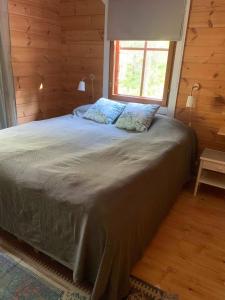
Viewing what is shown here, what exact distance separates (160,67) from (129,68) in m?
0.43

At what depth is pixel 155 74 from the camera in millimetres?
3027

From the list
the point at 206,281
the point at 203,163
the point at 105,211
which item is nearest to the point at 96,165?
the point at 105,211

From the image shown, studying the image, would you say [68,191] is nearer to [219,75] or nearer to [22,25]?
[219,75]

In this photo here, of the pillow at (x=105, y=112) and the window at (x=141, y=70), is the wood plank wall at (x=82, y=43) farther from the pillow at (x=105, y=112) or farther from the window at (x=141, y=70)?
the pillow at (x=105, y=112)

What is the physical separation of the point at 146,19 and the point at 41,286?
2.86 metres

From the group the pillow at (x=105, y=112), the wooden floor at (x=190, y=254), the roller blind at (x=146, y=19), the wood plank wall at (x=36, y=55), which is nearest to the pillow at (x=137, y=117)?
the pillow at (x=105, y=112)

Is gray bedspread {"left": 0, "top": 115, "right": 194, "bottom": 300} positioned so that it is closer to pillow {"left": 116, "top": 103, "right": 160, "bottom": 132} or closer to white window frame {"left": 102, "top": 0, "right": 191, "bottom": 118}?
pillow {"left": 116, "top": 103, "right": 160, "bottom": 132}

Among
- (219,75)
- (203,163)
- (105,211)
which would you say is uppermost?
(219,75)

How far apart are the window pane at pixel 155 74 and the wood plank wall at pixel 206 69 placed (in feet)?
0.88

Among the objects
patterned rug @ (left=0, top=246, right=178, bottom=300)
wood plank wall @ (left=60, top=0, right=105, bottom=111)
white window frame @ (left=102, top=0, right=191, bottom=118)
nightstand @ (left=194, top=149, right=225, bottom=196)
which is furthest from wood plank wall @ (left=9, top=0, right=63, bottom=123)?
nightstand @ (left=194, top=149, right=225, bottom=196)

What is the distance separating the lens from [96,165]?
1.75 meters

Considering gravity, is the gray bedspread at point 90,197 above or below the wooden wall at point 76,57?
below

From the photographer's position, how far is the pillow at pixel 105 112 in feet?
9.64

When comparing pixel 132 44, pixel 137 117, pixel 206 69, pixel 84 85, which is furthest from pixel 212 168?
pixel 84 85
